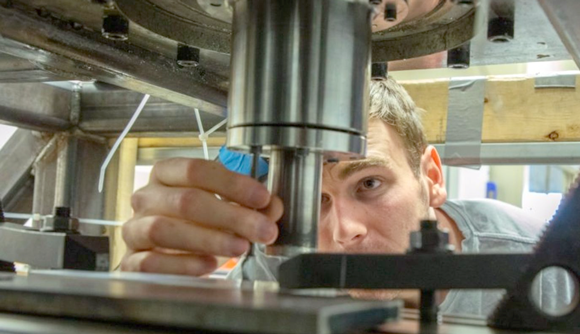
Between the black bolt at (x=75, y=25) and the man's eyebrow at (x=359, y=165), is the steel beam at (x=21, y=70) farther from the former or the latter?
the man's eyebrow at (x=359, y=165)

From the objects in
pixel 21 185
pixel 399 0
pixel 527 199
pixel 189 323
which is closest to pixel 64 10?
pixel 399 0

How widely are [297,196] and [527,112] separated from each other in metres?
0.66

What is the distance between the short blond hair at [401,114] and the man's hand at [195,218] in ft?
1.95

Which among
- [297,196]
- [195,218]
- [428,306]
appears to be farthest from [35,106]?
[428,306]

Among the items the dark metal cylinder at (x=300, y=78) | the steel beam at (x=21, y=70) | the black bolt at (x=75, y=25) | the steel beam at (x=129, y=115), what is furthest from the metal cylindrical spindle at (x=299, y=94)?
the steel beam at (x=129, y=115)

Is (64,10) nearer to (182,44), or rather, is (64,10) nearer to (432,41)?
(182,44)

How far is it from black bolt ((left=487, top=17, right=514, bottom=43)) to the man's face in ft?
1.69

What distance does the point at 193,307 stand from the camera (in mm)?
314

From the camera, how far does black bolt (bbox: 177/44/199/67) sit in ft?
2.27

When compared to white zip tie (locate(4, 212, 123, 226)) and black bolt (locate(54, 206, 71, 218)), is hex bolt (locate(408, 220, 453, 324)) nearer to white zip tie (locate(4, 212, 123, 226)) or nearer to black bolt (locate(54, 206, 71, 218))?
black bolt (locate(54, 206, 71, 218))

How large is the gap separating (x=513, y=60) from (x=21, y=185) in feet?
2.62

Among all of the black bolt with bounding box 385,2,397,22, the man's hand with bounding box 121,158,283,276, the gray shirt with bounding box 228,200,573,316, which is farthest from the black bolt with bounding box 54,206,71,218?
the gray shirt with bounding box 228,200,573,316

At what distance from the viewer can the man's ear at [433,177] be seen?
4.38ft

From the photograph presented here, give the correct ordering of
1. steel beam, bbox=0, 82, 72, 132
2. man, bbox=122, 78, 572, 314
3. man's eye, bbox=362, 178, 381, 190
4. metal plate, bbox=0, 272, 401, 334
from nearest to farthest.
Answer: metal plate, bbox=0, 272, 401, 334
man, bbox=122, 78, 572, 314
steel beam, bbox=0, 82, 72, 132
man's eye, bbox=362, 178, 381, 190
